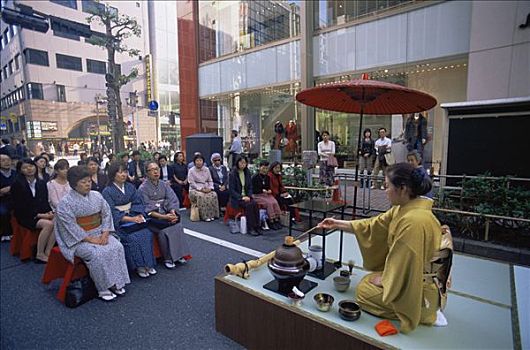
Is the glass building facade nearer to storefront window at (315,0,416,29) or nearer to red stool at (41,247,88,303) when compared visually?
storefront window at (315,0,416,29)

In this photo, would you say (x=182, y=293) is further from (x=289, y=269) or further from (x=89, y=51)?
(x=89, y=51)

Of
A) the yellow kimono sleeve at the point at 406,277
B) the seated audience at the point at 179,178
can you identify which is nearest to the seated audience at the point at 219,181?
the seated audience at the point at 179,178

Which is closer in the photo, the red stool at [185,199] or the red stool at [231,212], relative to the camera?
the red stool at [231,212]

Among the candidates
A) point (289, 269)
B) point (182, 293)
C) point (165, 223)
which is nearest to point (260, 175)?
point (165, 223)

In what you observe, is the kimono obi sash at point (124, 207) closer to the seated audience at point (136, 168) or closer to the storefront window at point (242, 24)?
the seated audience at point (136, 168)

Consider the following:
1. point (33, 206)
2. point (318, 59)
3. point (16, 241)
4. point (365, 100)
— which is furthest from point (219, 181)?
point (318, 59)

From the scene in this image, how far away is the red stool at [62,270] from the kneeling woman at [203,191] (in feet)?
11.1

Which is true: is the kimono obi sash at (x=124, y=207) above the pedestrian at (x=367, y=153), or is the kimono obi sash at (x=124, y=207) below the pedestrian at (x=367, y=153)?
below

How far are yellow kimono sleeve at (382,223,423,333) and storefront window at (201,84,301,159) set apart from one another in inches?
411

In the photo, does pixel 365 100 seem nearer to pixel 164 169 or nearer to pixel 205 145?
pixel 164 169

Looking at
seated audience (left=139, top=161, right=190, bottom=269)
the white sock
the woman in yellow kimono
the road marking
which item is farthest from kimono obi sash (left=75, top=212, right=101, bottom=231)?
the white sock

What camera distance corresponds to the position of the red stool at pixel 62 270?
357 centimetres

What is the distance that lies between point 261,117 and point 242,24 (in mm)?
4480

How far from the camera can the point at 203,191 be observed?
7199mm
